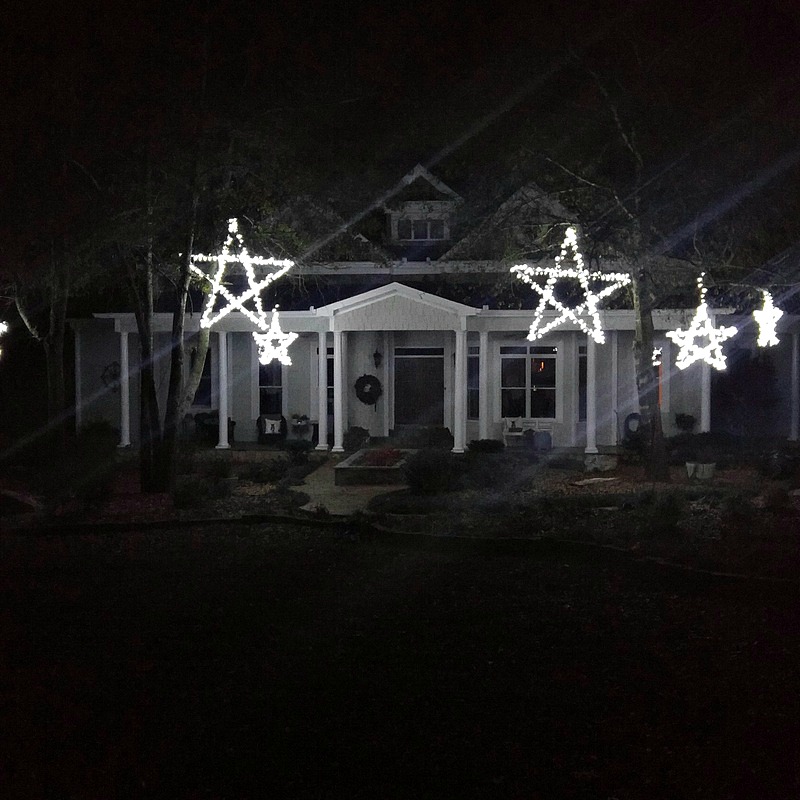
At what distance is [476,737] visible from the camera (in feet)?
16.0

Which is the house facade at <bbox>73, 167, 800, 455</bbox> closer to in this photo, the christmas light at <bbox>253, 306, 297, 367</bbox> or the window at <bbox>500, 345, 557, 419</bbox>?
the window at <bbox>500, 345, 557, 419</bbox>

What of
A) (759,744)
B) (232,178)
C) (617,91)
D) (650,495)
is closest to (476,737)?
(759,744)

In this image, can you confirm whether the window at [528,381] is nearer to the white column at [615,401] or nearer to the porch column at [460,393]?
the white column at [615,401]

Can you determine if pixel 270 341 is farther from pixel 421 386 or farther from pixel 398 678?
pixel 398 678

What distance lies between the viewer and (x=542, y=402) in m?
20.3

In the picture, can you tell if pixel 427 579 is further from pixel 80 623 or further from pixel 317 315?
pixel 317 315

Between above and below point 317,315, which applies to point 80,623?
below

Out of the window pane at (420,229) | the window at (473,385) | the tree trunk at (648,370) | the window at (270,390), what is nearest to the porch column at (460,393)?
the window at (473,385)

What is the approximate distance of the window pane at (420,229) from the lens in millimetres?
24047

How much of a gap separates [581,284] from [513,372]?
12.3ft

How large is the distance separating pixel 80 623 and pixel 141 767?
2978 millimetres

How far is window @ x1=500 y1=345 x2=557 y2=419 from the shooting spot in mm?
20266

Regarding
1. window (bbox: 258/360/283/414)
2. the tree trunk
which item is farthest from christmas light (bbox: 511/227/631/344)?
window (bbox: 258/360/283/414)

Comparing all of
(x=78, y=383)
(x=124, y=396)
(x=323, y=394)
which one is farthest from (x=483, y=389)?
(x=78, y=383)
